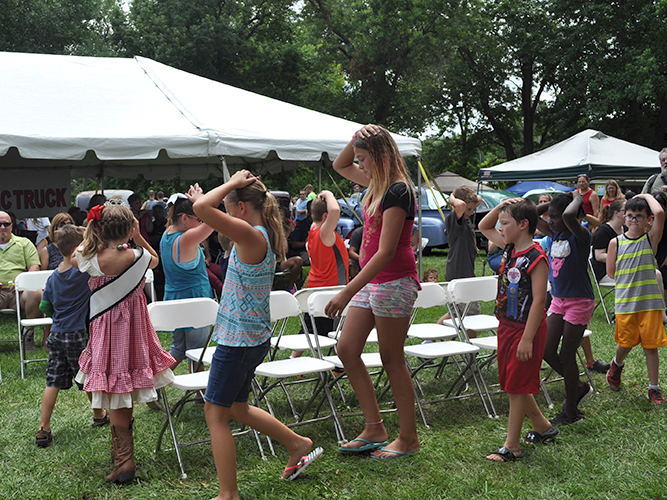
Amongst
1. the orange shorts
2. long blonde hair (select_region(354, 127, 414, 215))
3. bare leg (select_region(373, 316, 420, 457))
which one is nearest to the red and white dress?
bare leg (select_region(373, 316, 420, 457))

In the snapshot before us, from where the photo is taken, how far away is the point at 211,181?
24.8m

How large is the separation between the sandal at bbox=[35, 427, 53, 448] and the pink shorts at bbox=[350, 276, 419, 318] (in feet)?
7.61

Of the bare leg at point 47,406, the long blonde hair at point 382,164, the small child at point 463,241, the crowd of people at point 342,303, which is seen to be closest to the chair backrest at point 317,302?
the crowd of people at point 342,303

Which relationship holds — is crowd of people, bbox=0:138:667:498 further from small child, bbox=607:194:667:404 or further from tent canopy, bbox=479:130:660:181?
tent canopy, bbox=479:130:660:181

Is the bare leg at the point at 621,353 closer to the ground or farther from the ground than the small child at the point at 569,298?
closer to the ground

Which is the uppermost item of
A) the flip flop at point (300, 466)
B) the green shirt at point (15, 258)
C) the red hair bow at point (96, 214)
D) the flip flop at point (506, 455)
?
the red hair bow at point (96, 214)

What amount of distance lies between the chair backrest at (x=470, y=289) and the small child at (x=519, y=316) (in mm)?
1242

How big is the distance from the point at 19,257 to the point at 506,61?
23.0m

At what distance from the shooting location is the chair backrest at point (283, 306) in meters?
4.63

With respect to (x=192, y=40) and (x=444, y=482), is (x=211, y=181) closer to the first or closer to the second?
(x=192, y=40)

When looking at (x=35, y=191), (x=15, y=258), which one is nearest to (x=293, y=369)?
(x=15, y=258)

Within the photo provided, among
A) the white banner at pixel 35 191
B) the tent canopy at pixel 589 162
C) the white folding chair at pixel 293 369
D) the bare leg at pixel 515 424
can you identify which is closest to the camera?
the bare leg at pixel 515 424

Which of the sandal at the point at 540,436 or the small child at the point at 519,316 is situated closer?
the small child at the point at 519,316

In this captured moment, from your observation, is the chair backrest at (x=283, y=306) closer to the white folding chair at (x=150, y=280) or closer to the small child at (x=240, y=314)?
the small child at (x=240, y=314)
